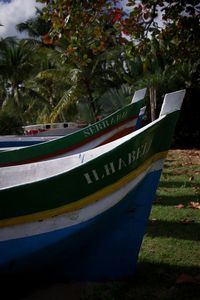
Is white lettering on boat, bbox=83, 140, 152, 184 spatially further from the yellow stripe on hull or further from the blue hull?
the blue hull

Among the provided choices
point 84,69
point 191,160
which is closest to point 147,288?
point 191,160

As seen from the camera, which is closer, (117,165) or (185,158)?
(117,165)

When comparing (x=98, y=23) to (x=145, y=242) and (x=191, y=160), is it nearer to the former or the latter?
(x=145, y=242)

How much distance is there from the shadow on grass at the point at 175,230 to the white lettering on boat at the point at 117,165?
1434 mm

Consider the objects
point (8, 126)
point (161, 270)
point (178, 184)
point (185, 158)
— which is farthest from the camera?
point (8, 126)

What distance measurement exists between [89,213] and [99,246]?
354 mm

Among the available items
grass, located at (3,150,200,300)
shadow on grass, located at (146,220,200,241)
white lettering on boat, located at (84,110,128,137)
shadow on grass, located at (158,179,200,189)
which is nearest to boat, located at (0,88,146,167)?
white lettering on boat, located at (84,110,128,137)

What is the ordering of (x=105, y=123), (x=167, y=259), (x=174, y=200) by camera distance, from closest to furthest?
(x=167, y=259) < (x=174, y=200) < (x=105, y=123)

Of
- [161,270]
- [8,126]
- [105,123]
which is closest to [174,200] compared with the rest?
[105,123]

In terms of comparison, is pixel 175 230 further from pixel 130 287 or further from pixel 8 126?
pixel 8 126

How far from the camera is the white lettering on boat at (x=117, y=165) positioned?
302 cm

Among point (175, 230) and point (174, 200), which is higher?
point (175, 230)


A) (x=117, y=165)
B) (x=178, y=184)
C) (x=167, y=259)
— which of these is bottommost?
(x=178, y=184)

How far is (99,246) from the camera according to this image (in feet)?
10.8
